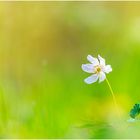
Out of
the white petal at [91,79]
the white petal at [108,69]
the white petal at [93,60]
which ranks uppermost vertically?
the white petal at [93,60]

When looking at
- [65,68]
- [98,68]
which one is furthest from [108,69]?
[65,68]

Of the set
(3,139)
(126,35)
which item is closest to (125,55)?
(126,35)

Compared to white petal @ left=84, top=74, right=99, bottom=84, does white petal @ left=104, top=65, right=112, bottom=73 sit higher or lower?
higher

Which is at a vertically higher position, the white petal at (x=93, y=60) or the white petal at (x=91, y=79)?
the white petal at (x=93, y=60)

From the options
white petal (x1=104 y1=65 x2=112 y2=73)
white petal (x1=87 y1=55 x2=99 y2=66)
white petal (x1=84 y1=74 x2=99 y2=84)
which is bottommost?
white petal (x1=84 y1=74 x2=99 y2=84)

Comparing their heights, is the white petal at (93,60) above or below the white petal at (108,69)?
above

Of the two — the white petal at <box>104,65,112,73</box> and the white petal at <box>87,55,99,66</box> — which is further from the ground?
the white petal at <box>87,55,99,66</box>

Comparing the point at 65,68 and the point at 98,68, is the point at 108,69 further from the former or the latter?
the point at 65,68

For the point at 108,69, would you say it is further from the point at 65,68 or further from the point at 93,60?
the point at 65,68
